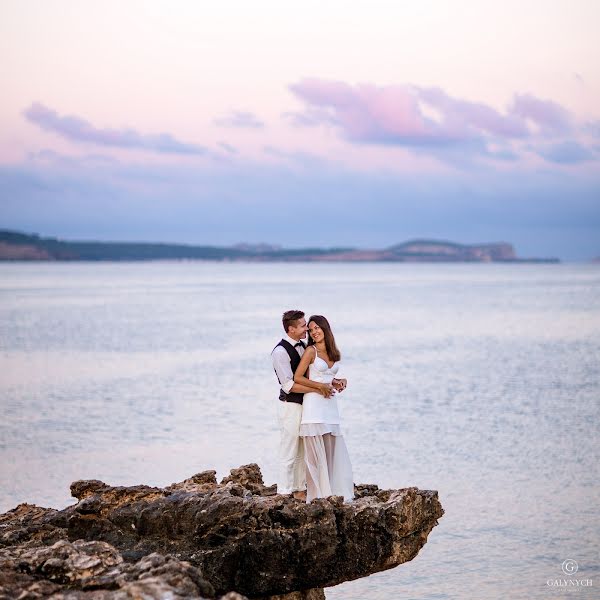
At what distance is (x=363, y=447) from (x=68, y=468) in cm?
581

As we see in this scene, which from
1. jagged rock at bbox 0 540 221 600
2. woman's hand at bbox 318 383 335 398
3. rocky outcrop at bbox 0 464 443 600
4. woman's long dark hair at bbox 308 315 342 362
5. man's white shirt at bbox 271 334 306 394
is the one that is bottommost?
rocky outcrop at bbox 0 464 443 600

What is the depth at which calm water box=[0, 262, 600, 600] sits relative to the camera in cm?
1299

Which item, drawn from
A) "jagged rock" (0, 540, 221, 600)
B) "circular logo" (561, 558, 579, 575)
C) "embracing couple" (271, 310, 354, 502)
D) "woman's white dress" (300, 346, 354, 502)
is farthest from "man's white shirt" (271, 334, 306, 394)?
"circular logo" (561, 558, 579, 575)

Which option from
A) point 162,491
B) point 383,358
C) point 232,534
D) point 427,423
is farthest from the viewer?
point 383,358

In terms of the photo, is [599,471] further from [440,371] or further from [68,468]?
[440,371]

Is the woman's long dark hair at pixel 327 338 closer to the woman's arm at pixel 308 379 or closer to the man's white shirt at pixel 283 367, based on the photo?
the woman's arm at pixel 308 379

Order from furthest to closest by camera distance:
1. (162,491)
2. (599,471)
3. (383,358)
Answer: (383,358) → (599,471) → (162,491)

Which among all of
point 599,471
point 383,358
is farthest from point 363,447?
point 383,358

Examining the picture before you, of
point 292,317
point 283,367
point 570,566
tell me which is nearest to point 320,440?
point 283,367

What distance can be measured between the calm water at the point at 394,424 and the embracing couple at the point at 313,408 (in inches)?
109

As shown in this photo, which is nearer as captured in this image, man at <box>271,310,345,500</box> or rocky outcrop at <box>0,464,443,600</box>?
rocky outcrop at <box>0,464,443,600</box>

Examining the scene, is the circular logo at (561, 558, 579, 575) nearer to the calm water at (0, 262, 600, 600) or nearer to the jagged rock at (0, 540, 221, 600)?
the calm water at (0, 262, 600, 600)

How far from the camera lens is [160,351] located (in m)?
42.1

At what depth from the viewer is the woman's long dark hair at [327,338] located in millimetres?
8594
